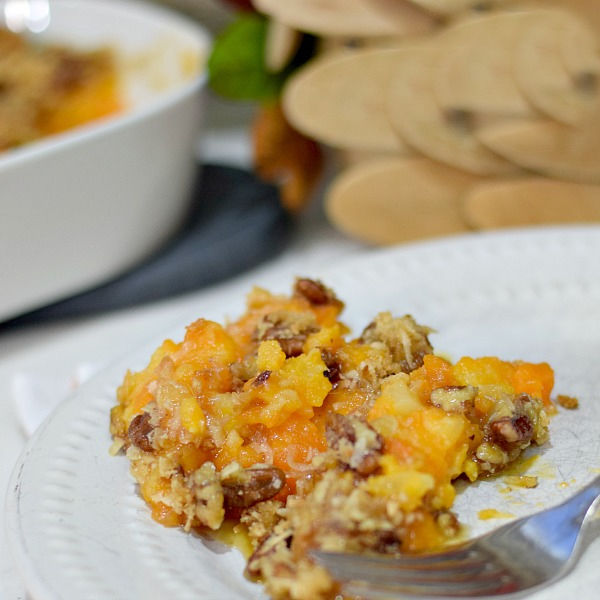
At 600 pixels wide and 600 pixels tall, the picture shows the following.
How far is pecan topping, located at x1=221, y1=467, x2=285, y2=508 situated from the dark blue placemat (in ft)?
2.48

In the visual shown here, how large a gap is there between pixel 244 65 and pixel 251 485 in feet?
3.55

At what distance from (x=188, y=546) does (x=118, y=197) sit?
0.85 meters

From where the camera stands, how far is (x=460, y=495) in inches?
36.8

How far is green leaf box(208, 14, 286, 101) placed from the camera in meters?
1.74

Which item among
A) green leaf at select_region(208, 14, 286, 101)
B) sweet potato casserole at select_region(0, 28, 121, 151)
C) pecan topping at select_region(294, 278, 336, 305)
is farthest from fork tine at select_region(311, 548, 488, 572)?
sweet potato casserole at select_region(0, 28, 121, 151)

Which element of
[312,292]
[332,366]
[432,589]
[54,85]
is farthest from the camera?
[54,85]

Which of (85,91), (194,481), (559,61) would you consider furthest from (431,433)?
(85,91)

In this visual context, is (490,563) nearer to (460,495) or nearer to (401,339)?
(460,495)

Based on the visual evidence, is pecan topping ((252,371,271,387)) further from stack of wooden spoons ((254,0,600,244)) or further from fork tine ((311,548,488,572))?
stack of wooden spoons ((254,0,600,244))

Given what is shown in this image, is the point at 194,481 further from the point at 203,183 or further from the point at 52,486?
the point at 203,183

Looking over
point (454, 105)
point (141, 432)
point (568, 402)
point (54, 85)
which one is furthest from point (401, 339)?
point (54, 85)

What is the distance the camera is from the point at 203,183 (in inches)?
77.3

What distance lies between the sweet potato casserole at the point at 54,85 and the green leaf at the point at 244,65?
1.58 ft

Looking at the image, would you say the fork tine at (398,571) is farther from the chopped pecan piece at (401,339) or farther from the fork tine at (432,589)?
the chopped pecan piece at (401,339)
